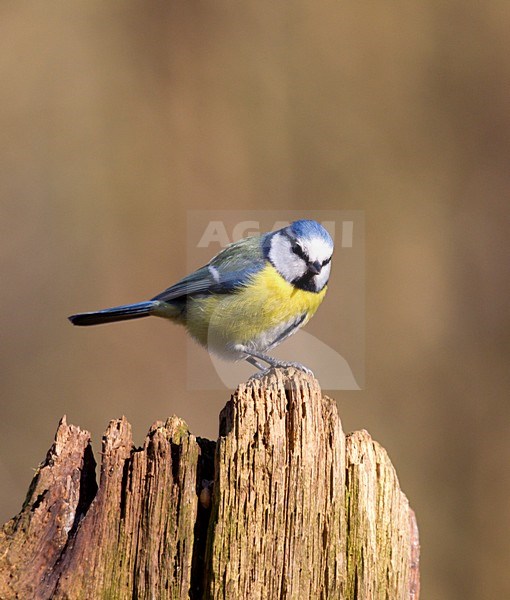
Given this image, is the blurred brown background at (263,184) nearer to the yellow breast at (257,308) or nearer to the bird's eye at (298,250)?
the yellow breast at (257,308)

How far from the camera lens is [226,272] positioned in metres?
3.28

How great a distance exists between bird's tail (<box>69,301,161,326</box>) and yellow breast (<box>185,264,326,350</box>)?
9.7 inches

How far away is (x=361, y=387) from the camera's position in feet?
13.2

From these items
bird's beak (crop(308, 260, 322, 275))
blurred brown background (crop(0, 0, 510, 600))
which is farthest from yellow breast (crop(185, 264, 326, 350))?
blurred brown background (crop(0, 0, 510, 600))

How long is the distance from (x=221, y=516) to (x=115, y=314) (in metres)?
1.60

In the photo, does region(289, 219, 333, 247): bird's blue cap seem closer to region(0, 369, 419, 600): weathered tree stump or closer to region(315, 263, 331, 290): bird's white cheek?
region(315, 263, 331, 290): bird's white cheek

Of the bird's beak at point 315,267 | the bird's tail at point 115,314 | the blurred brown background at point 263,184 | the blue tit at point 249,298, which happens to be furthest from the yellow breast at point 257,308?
the blurred brown background at point 263,184

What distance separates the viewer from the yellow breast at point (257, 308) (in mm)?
3146

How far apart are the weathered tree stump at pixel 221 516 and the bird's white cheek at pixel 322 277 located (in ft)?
3.95

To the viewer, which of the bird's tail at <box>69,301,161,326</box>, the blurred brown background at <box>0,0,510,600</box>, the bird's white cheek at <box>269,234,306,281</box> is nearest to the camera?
the bird's white cheek at <box>269,234,306,281</box>

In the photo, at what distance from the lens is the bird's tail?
3.19 m

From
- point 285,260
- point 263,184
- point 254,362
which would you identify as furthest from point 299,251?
point 263,184

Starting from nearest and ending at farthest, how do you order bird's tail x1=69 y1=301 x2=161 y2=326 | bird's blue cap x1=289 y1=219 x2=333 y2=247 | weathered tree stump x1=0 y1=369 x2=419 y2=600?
weathered tree stump x1=0 y1=369 x2=419 y2=600 → bird's blue cap x1=289 y1=219 x2=333 y2=247 → bird's tail x1=69 y1=301 x2=161 y2=326

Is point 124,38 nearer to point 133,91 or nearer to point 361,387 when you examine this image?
point 133,91
